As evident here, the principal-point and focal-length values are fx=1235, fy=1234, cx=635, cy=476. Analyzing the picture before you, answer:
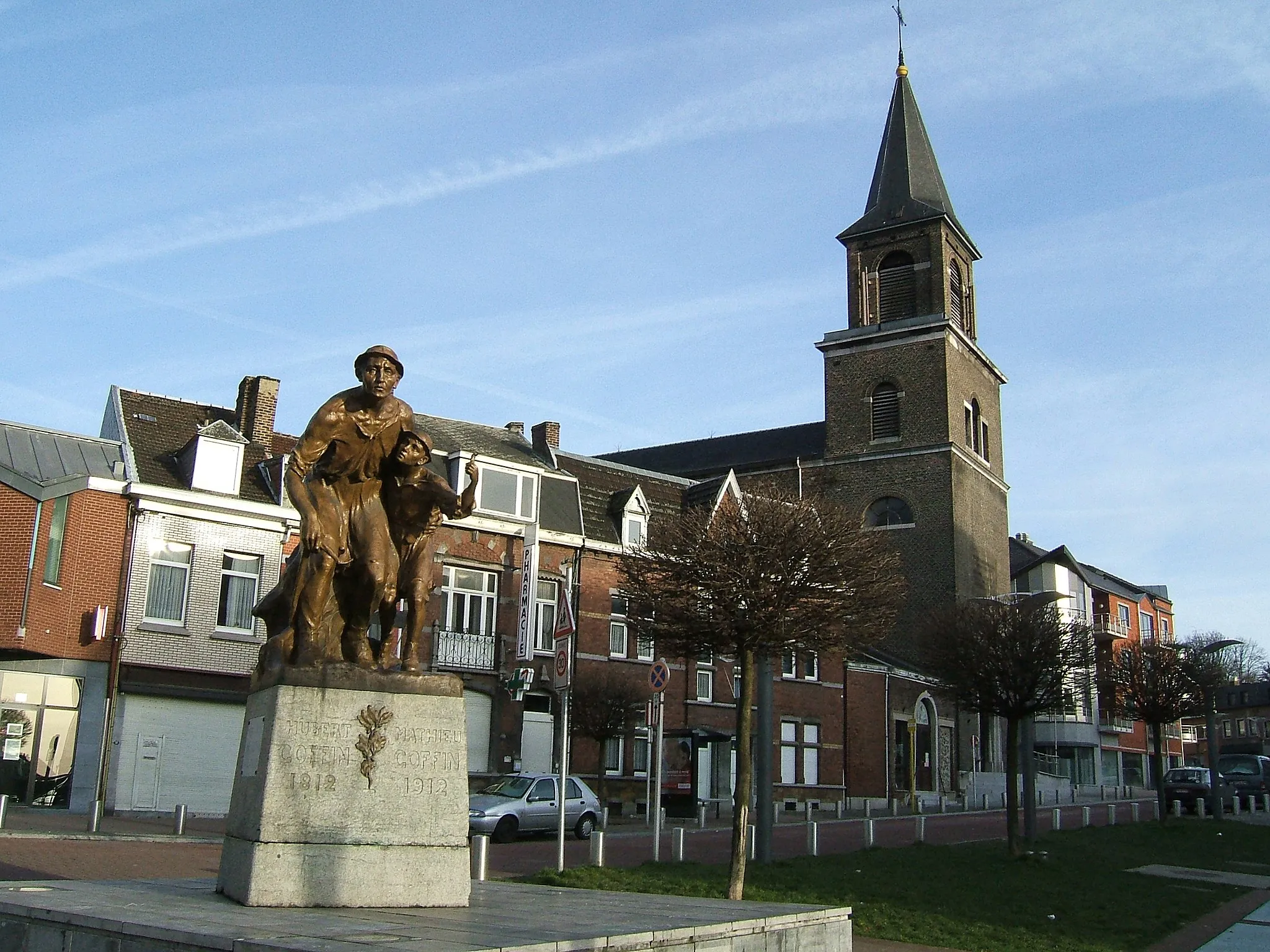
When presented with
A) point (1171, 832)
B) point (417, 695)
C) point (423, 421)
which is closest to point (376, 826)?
point (417, 695)

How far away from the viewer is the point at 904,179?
56125mm

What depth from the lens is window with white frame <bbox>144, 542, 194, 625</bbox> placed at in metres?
28.3

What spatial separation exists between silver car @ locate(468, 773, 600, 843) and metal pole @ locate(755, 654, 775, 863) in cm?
535

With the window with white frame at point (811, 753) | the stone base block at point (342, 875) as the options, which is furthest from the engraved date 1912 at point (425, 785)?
the window with white frame at point (811, 753)

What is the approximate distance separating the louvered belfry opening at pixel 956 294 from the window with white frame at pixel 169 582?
35.9 m

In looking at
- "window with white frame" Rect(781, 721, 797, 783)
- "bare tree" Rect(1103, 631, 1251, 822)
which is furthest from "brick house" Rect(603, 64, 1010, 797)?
"bare tree" Rect(1103, 631, 1251, 822)

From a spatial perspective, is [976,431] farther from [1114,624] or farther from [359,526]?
[359,526]

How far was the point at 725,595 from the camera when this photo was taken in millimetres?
15273

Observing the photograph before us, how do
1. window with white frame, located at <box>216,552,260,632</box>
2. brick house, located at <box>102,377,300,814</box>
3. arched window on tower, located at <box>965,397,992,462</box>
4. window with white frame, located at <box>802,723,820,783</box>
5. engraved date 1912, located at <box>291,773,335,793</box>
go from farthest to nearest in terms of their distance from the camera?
1. arched window on tower, located at <box>965,397,992,462</box>
2. window with white frame, located at <box>802,723,820,783</box>
3. window with white frame, located at <box>216,552,260,632</box>
4. brick house, located at <box>102,377,300,814</box>
5. engraved date 1912, located at <box>291,773,335,793</box>

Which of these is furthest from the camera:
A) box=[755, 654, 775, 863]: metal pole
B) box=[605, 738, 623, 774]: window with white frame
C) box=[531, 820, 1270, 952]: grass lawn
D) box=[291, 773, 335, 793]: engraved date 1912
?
box=[605, 738, 623, 774]: window with white frame

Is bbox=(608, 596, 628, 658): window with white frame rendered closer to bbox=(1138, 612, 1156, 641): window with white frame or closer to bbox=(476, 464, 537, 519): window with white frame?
bbox=(476, 464, 537, 519): window with white frame

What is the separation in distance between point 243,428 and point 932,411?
2954 centimetres

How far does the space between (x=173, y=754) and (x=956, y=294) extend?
4001 cm

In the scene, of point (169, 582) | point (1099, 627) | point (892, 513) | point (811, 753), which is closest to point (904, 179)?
point (892, 513)
